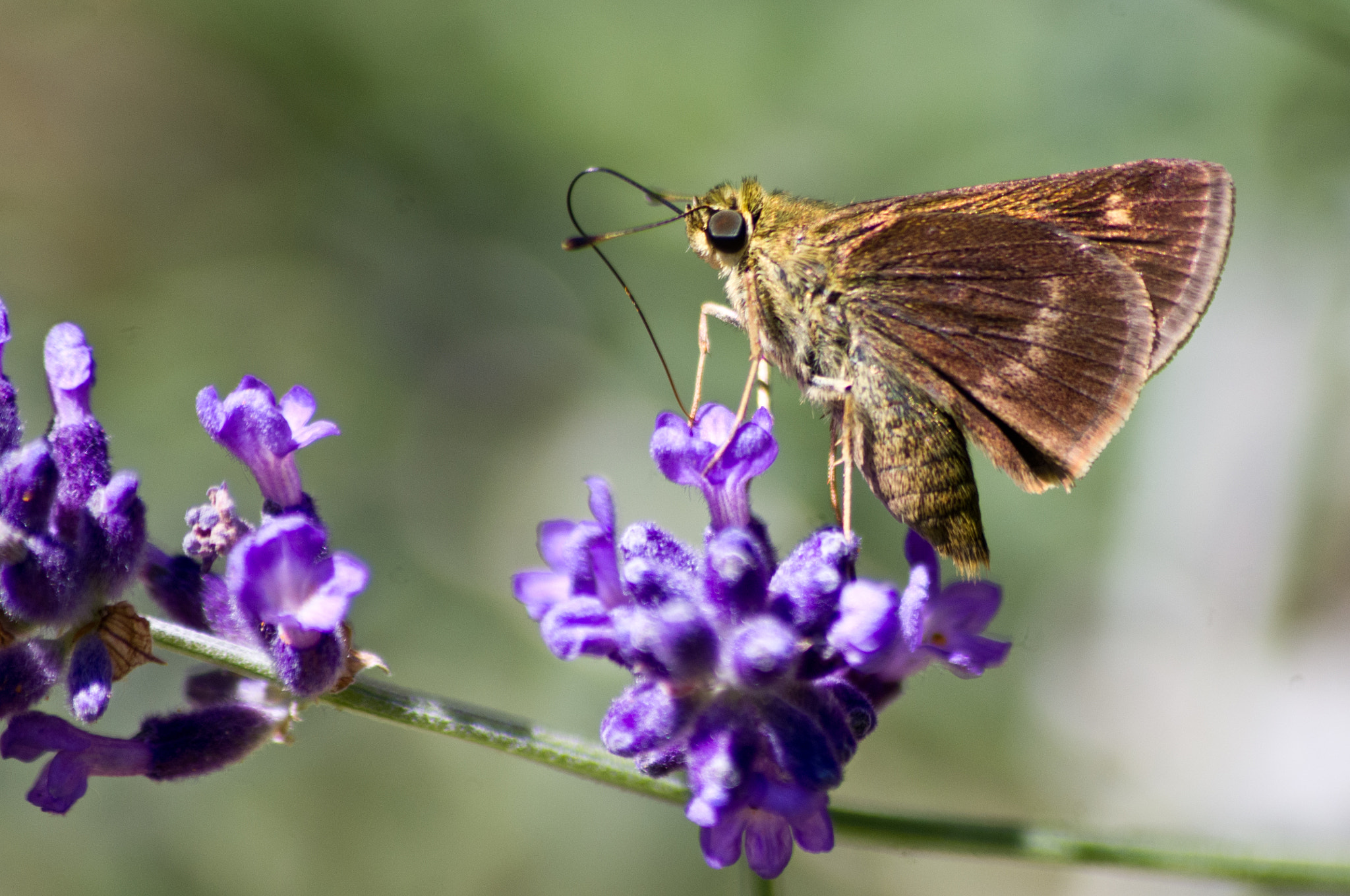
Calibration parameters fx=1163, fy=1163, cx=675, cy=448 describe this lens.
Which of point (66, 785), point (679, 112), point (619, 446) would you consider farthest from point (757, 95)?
point (66, 785)

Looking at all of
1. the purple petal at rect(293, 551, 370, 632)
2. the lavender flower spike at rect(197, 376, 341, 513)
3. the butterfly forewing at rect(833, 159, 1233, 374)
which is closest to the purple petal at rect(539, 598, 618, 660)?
the purple petal at rect(293, 551, 370, 632)

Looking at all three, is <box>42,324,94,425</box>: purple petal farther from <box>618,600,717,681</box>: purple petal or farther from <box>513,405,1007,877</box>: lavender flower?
<box>618,600,717,681</box>: purple petal

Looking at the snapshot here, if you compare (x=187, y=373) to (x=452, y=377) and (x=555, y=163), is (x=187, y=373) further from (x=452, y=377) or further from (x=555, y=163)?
(x=555, y=163)

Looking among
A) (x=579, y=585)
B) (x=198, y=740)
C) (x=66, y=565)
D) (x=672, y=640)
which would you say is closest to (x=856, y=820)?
(x=672, y=640)

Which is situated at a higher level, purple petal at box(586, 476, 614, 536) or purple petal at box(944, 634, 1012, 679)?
purple petal at box(586, 476, 614, 536)

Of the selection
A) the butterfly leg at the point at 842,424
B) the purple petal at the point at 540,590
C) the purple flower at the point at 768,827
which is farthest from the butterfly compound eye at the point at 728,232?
the purple flower at the point at 768,827

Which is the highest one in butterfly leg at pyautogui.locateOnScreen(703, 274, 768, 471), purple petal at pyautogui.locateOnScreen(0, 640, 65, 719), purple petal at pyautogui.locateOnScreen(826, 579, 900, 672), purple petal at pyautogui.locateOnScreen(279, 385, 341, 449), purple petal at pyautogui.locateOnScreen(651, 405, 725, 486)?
butterfly leg at pyautogui.locateOnScreen(703, 274, 768, 471)
